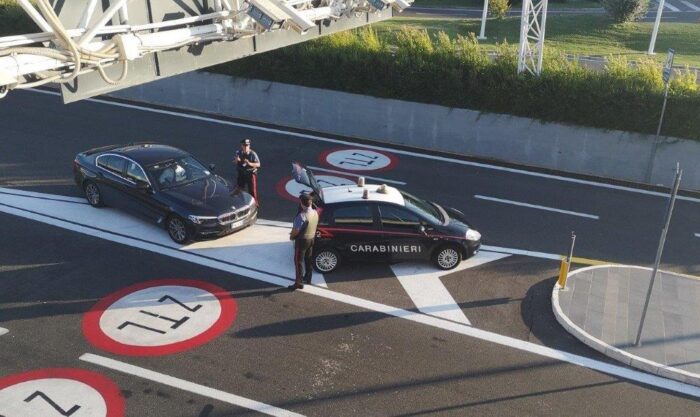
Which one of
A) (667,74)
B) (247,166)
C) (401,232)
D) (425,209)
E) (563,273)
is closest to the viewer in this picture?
(563,273)

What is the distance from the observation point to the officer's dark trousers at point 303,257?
10195 mm

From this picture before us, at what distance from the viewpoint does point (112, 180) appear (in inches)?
500

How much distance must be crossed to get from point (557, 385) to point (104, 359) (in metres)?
6.55

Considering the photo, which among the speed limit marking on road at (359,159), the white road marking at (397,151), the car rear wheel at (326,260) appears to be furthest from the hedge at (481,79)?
the car rear wheel at (326,260)

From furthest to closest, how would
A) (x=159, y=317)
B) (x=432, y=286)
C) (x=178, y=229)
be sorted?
(x=178, y=229), (x=432, y=286), (x=159, y=317)

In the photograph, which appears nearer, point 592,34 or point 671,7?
point 592,34

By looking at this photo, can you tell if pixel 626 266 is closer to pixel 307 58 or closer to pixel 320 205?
pixel 320 205

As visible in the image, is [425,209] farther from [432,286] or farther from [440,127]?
[440,127]

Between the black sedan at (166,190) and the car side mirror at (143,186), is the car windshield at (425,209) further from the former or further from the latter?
the car side mirror at (143,186)

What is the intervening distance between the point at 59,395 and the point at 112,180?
5.88m

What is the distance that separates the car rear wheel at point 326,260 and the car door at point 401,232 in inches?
36.8

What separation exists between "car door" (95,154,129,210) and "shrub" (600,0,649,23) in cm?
3123

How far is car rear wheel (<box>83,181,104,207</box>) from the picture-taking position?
13094 mm

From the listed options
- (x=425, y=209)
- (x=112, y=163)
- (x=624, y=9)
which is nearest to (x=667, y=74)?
(x=425, y=209)
